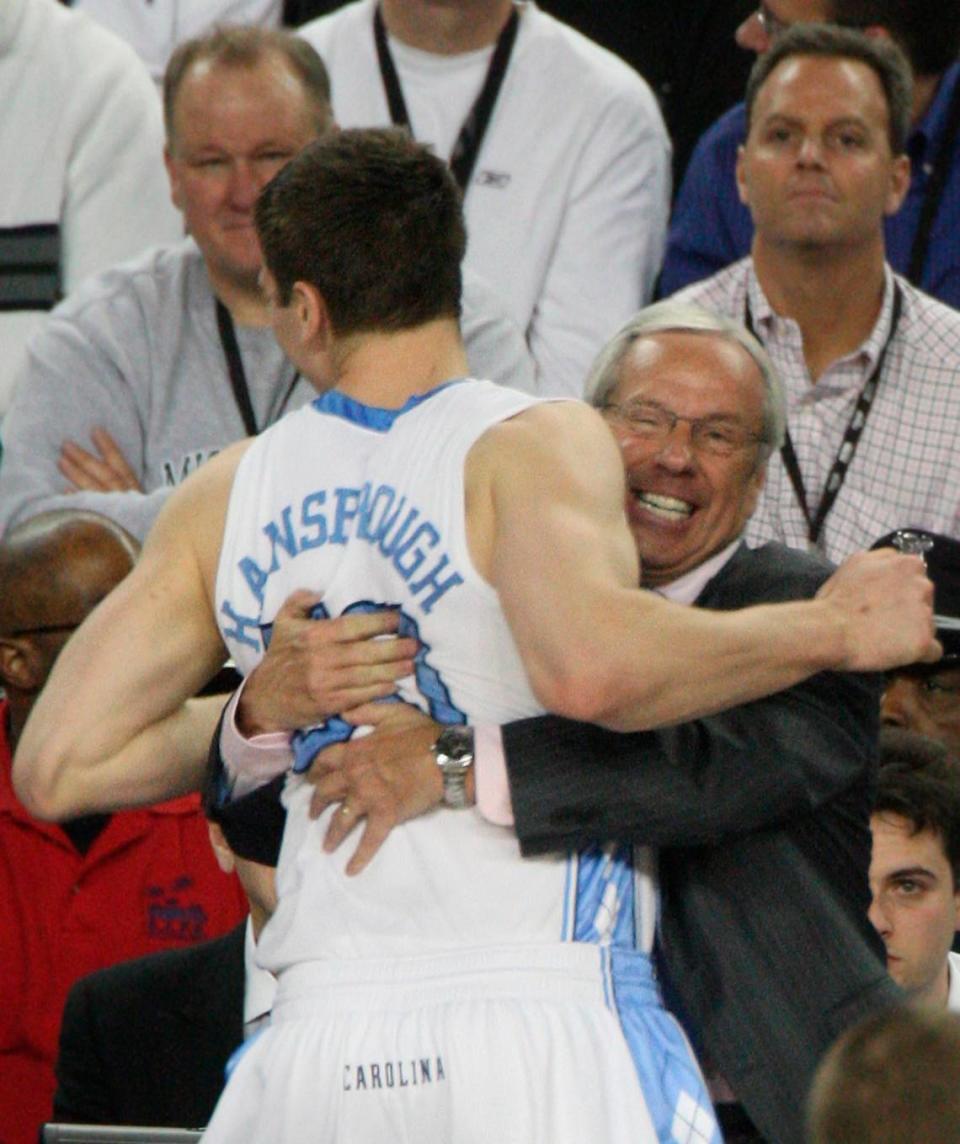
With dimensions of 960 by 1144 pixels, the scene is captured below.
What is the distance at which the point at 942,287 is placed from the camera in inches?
250

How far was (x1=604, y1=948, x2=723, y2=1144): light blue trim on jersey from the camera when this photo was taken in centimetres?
313

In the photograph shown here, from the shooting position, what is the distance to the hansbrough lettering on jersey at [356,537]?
317 centimetres

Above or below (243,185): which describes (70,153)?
below

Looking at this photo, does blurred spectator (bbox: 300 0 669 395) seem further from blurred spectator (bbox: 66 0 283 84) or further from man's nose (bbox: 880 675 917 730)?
man's nose (bbox: 880 675 917 730)

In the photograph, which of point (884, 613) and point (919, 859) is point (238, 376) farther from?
point (884, 613)

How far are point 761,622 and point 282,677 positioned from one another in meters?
0.66

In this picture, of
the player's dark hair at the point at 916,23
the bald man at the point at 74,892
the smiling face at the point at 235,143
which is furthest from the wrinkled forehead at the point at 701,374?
the player's dark hair at the point at 916,23

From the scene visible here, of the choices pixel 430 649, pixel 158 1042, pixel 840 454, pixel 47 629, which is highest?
pixel 430 649

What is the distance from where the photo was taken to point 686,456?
389cm

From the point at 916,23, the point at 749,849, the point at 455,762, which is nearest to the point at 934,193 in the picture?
the point at 916,23

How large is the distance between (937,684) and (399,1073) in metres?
2.51

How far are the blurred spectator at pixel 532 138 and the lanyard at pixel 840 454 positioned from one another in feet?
2.43

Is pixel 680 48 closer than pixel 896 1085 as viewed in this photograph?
No

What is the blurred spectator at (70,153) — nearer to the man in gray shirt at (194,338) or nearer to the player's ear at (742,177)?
the man in gray shirt at (194,338)
